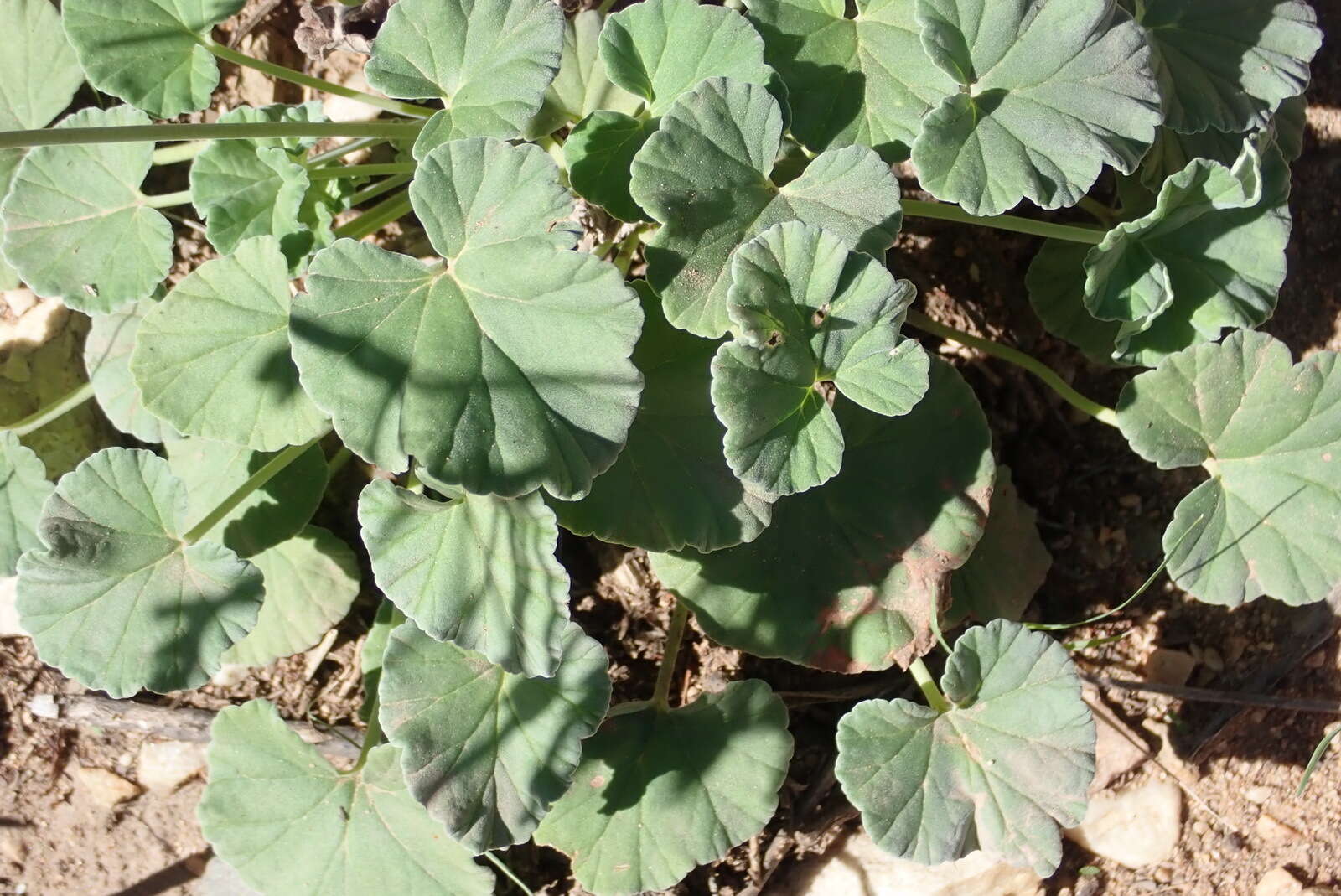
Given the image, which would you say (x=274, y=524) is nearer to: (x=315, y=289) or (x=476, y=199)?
(x=315, y=289)

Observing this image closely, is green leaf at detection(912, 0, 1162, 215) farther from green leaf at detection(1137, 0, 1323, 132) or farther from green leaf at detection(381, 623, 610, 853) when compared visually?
green leaf at detection(381, 623, 610, 853)

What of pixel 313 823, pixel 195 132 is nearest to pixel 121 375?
pixel 195 132

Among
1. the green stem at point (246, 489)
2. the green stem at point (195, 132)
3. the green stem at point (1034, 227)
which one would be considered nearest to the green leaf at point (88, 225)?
the green stem at point (195, 132)

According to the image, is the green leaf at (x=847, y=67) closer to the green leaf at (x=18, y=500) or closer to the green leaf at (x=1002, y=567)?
the green leaf at (x=1002, y=567)

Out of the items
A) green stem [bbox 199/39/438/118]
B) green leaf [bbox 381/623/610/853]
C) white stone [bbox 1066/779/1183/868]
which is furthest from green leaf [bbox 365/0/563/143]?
white stone [bbox 1066/779/1183/868]

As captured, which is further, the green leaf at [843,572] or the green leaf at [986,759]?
the green leaf at [843,572]

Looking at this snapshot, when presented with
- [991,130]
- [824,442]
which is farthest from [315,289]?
[991,130]
